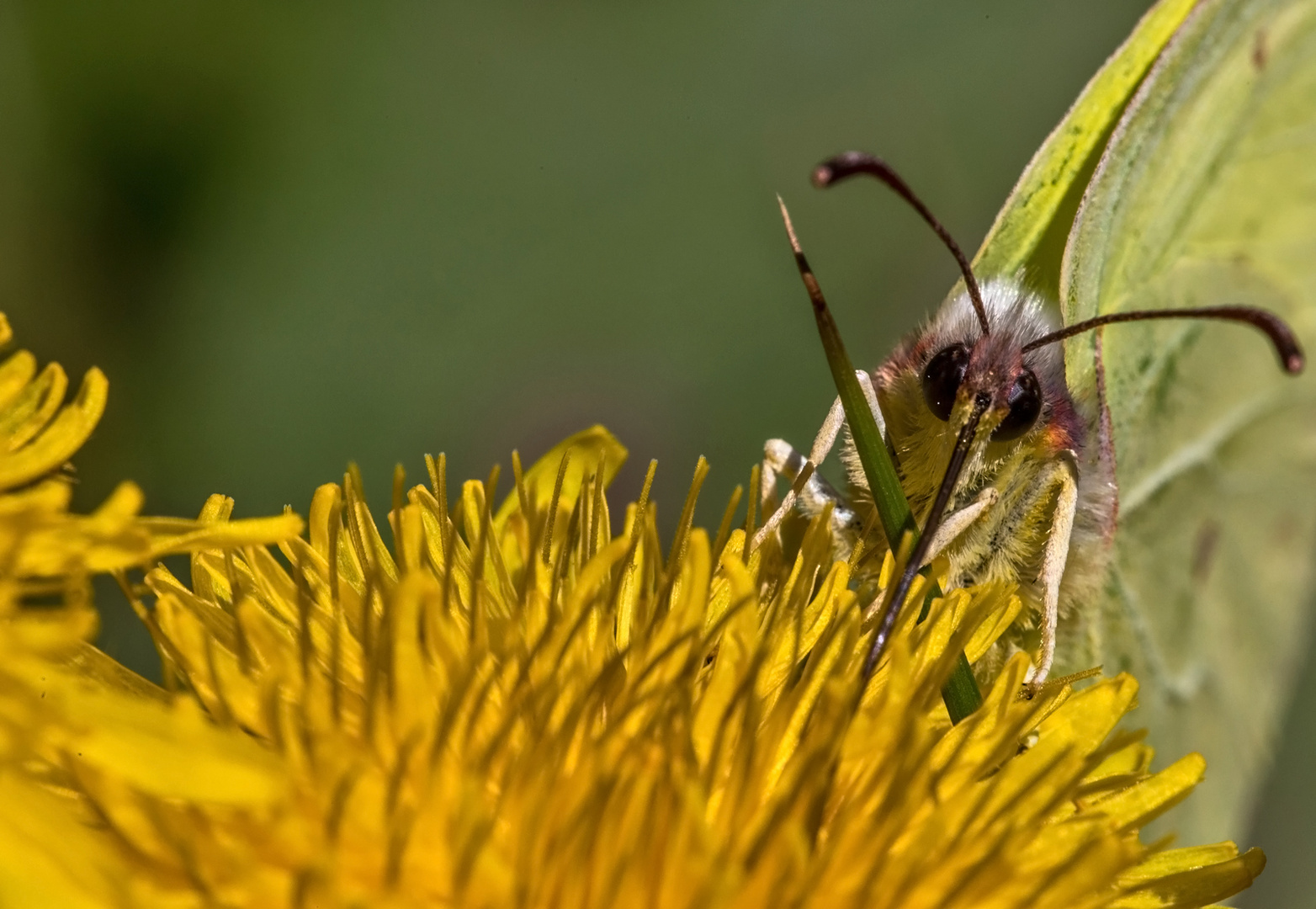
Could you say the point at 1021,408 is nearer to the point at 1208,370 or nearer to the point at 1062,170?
the point at 1062,170

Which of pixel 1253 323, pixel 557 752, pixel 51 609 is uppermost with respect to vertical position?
pixel 1253 323

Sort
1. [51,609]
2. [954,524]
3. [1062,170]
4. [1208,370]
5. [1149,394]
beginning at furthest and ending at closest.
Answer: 1. [1208,370]
2. [1149,394]
3. [1062,170]
4. [954,524]
5. [51,609]

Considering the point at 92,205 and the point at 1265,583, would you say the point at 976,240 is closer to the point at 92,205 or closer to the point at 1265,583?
the point at 1265,583

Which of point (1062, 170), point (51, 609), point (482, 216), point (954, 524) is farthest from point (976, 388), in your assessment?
point (482, 216)

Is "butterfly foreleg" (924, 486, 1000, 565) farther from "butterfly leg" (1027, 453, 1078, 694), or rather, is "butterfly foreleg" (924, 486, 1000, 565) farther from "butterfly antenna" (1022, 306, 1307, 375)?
"butterfly antenna" (1022, 306, 1307, 375)

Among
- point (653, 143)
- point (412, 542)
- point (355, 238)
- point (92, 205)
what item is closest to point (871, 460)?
point (412, 542)

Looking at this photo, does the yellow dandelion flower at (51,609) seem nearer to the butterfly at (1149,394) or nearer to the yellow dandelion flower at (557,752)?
the yellow dandelion flower at (557,752)

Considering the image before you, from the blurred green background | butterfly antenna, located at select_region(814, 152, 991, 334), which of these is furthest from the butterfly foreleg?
the blurred green background
